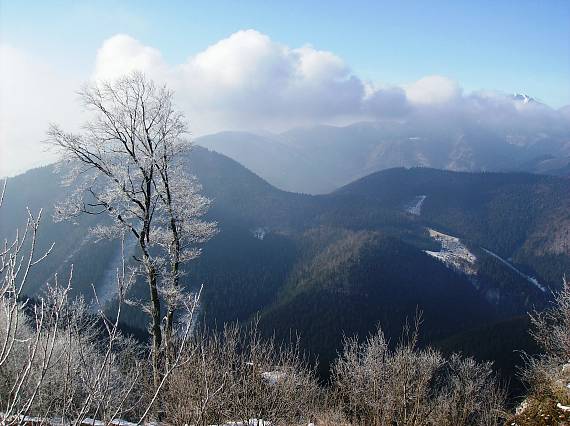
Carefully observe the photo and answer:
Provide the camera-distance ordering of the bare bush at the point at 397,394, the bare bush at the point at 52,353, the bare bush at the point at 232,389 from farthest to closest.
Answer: the bare bush at the point at 397,394 → the bare bush at the point at 232,389 → the bare bush at the point at 52,353

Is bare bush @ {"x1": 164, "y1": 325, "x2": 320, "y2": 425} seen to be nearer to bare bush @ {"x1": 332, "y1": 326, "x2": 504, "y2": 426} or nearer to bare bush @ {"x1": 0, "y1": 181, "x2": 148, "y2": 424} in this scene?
bare bush @ {"x1": 0, "y1": 181, "x2": 148, "y2": 424}

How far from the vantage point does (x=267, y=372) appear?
1245cm

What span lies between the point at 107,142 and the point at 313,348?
111 metres

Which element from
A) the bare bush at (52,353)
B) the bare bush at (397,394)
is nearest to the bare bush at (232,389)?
the bare bush at (52,353)

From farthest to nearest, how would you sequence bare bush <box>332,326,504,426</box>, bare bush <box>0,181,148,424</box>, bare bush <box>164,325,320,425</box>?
bare bush <box>332,326,504,426</box>
bare bush <box>164,325,320,425</box>
bare bush <box>0,181,148,424</box>

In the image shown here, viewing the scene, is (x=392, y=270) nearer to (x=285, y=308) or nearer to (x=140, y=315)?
(x=285, y=308)

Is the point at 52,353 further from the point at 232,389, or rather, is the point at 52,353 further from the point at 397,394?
the point at 397,394

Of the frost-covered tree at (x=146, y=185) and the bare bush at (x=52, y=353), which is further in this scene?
the frost-covered tree at (x=146, y=185)

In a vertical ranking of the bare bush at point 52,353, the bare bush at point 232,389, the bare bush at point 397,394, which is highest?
the bare bush at point 52,353

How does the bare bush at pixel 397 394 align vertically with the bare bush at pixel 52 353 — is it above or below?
below

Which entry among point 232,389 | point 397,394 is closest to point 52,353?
point 232,389

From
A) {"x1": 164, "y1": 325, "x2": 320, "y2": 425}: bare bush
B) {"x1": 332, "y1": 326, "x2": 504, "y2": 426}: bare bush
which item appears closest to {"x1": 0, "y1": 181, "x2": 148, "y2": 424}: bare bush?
{"x1": 164, "y1": 325, "x2": 320, "y2": 425}: bare bush

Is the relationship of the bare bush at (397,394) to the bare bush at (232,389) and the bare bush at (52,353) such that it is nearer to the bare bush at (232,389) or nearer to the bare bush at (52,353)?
the bare bush at (232,389)

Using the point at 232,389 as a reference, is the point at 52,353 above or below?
above
